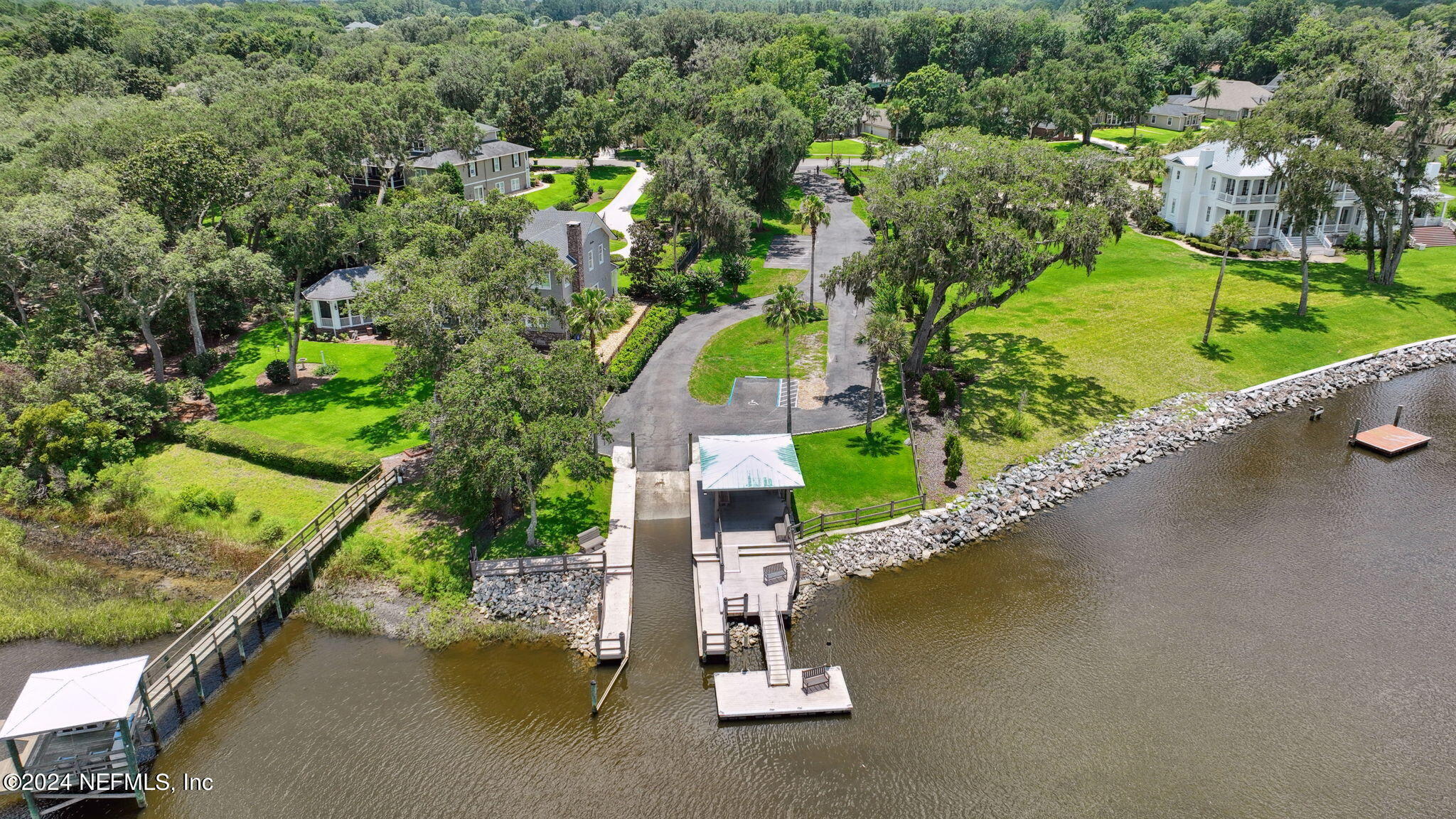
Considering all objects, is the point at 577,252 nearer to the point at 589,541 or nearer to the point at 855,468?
the point at 855,468

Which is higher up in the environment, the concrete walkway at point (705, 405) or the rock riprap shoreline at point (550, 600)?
A: the concrete walkway at point (705, 405)

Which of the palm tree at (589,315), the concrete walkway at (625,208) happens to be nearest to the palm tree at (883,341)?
the palm tree at (589,315)

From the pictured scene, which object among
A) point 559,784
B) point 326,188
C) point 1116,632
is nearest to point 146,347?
point 326,188

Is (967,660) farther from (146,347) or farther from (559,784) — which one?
(146,347)

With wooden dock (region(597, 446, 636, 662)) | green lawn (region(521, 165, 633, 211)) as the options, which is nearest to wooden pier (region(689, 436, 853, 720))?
wooden dock (region(597, 446, 636, 662))

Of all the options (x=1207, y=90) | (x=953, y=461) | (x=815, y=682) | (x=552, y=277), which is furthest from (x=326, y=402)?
(x=1207, y=90)

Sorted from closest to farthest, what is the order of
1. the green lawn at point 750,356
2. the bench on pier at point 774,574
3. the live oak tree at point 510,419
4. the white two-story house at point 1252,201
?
the live oak tree at point 510,419 < the bench on pier at point 774,574 < the green lawn at point 750,356 < the white two-story house at point 1252,201

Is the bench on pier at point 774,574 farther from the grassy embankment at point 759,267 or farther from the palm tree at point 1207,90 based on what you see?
the palm tree at point 1207,90
